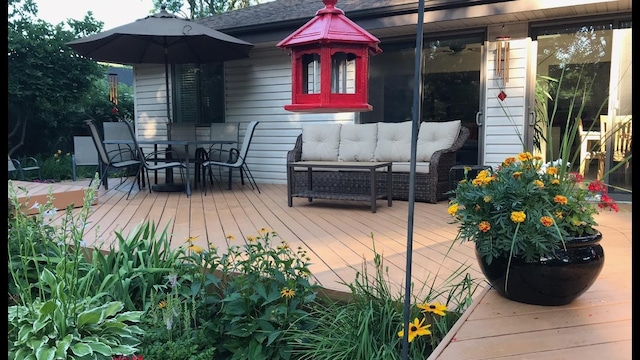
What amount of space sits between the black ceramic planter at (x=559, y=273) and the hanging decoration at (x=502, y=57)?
409cm

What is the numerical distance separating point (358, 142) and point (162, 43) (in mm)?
3017

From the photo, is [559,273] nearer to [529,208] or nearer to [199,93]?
[529,208]

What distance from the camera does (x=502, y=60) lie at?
5.42 m

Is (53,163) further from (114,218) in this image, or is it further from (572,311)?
A: (572,311)

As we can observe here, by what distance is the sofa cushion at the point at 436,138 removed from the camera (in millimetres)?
5164

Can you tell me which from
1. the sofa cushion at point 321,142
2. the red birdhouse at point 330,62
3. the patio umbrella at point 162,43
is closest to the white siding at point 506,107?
the sofa cushion at point 321,142

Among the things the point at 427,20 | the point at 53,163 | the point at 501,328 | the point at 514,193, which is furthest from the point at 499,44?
the point at 53,163

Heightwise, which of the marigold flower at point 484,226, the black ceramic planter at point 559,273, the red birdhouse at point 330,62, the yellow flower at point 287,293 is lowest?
the yellow flower at point 287,293

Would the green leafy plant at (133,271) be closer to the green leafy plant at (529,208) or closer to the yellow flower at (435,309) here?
the yellow flower at (435,309)

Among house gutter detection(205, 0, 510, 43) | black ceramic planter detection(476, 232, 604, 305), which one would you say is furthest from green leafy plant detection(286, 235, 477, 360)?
house gutter detection(205, 0, 510, 43)

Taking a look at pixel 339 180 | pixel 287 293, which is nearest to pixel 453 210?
pixel 287 293

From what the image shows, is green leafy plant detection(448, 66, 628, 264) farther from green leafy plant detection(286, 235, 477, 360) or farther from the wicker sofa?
the wicker sofa

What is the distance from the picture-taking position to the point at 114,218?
13.4ft

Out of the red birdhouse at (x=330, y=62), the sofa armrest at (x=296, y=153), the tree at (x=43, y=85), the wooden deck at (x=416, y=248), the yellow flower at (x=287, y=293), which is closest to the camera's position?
the wooden deck at (x=416, y=248)
